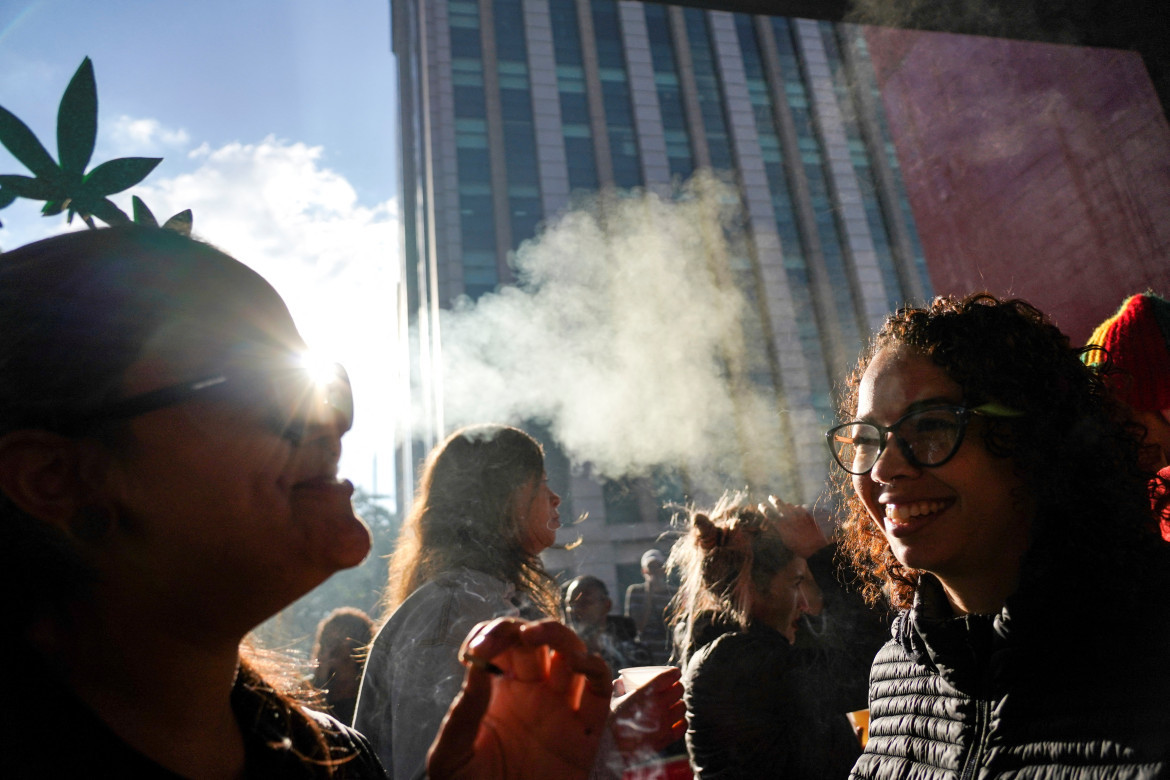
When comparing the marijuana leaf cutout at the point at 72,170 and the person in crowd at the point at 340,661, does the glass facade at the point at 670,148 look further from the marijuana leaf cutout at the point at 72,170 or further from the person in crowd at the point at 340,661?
the marijuana leaf cutout at the point at 72,170

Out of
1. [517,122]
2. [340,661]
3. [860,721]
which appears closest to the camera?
[860,721]

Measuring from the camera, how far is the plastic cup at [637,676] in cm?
148

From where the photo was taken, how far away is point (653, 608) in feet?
18.7

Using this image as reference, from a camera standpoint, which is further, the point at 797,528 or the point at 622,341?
the point at 622,341

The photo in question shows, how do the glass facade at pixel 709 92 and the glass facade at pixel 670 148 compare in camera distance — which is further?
the glass facade at pixel 709 92

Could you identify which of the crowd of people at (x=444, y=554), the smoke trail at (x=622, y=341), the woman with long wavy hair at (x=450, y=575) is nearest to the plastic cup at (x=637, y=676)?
the crowd of people at (x=444, y=554)

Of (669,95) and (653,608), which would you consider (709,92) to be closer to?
(669,95)

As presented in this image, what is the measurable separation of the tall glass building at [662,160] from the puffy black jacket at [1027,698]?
64.2 feet

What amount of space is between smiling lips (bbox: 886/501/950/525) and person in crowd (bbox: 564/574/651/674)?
3761 mm

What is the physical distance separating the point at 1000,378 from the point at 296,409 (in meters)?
1.28

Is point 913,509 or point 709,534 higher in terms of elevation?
point 709,534

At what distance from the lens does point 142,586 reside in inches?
31.9

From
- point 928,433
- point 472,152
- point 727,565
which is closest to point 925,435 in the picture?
point 928,433

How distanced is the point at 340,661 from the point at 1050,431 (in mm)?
3726
